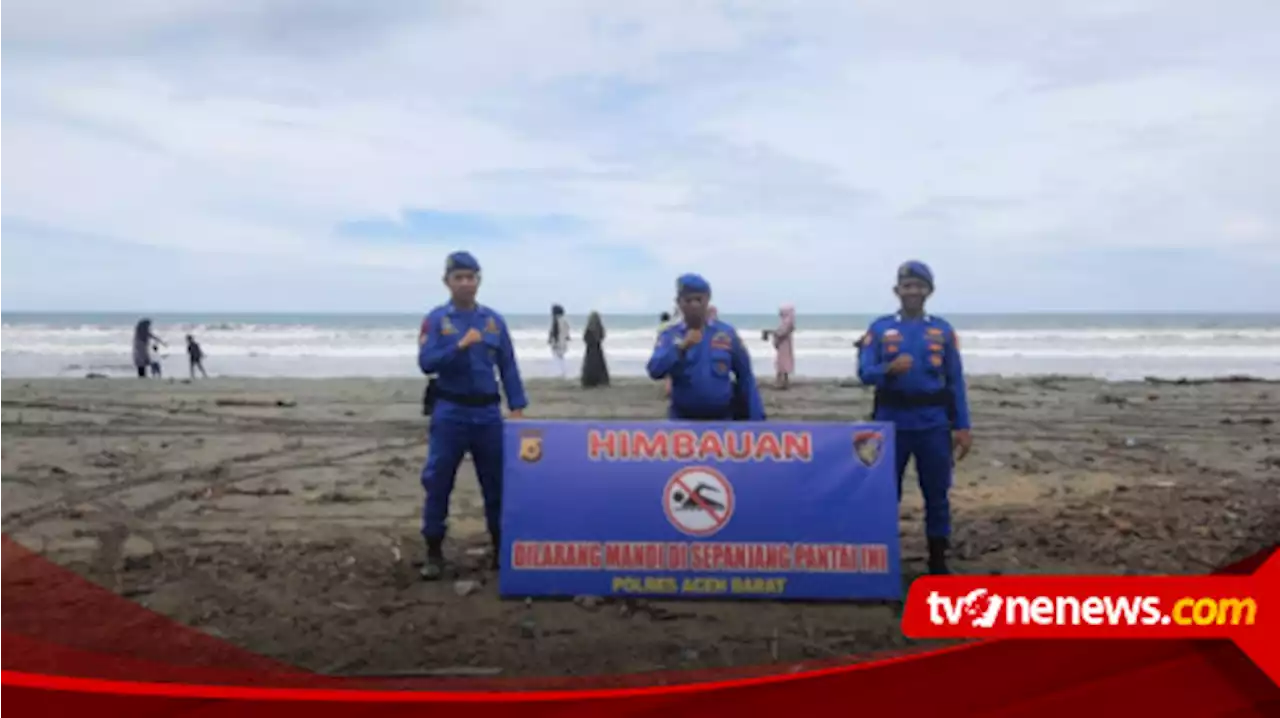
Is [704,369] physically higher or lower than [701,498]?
higher

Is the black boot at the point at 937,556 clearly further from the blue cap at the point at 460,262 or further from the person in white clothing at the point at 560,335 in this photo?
the person in white clothing at the point at 560,335

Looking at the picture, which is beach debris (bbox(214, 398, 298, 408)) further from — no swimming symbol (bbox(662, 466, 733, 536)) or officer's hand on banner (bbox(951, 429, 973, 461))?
officer's hand on banner (bbox(951, 429, 973, 461))

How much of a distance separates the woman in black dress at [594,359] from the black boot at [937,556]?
12.7 m

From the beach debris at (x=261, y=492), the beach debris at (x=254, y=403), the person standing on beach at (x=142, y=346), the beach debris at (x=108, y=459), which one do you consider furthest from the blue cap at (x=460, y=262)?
the person standing on beach at (x=142, y=346)

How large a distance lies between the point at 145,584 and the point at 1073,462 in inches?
324

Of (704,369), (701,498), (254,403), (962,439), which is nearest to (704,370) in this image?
(704,369)

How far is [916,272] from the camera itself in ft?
17.1

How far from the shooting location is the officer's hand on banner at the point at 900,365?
5.13 m

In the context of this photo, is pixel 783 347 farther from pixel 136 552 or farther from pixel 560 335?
pixel 136 552

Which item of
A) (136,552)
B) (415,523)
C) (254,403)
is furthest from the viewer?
(254,403)

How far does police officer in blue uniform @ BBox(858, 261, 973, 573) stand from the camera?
17.1 feet

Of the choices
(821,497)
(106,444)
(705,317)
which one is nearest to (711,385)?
(705,317)

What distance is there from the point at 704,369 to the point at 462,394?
1397 mm

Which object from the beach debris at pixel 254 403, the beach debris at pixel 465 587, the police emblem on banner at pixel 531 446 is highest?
the police emblem on banner at pixel 531 446
